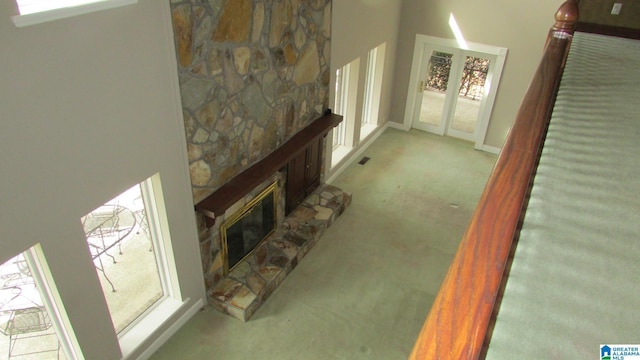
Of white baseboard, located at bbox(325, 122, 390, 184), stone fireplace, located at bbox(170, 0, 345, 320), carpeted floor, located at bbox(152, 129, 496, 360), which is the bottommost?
carpeted floor, located at bbox(152, 129, 496, 360)

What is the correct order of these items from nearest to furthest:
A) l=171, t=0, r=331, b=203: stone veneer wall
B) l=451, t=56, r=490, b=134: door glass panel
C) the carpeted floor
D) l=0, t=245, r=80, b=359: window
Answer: l=0, t=245, r=80, b=359: window
l=171, t=0, r=331, b=203: stone veneer wall
the carpeted floor
l=451, t=56, r=490, b=134: door glass panel

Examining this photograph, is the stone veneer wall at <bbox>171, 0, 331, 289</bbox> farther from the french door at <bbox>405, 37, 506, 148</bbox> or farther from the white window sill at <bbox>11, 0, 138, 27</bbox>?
the french door at <bbox>405, 37, 506, 148</bbox>

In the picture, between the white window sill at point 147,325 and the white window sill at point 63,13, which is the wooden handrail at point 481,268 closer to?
the white window sill at point 63,13

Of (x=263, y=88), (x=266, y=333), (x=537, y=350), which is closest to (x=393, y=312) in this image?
(x=266, y=333)

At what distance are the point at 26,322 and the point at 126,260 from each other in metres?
1.24

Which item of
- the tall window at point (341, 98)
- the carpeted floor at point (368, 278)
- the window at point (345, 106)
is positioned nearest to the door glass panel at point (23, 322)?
the carpeted floor at point (368, 278)

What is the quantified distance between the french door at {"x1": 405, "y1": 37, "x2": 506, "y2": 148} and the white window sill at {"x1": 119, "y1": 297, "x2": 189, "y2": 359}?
7697mm

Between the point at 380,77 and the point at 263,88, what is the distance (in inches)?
193

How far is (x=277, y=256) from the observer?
6.64 m

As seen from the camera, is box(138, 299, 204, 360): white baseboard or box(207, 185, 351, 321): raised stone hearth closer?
box(138, 299, 204, 360): white baseboard

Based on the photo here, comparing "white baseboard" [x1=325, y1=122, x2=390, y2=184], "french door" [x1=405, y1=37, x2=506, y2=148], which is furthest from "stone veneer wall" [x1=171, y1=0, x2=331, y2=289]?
"french door" [x1=405, y1=37, x2=506, y2=148]

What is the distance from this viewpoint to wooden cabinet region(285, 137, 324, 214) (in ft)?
23.3

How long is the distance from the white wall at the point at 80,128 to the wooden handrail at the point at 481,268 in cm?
318

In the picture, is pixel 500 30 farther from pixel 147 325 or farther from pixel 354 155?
→ pixel 147 325
